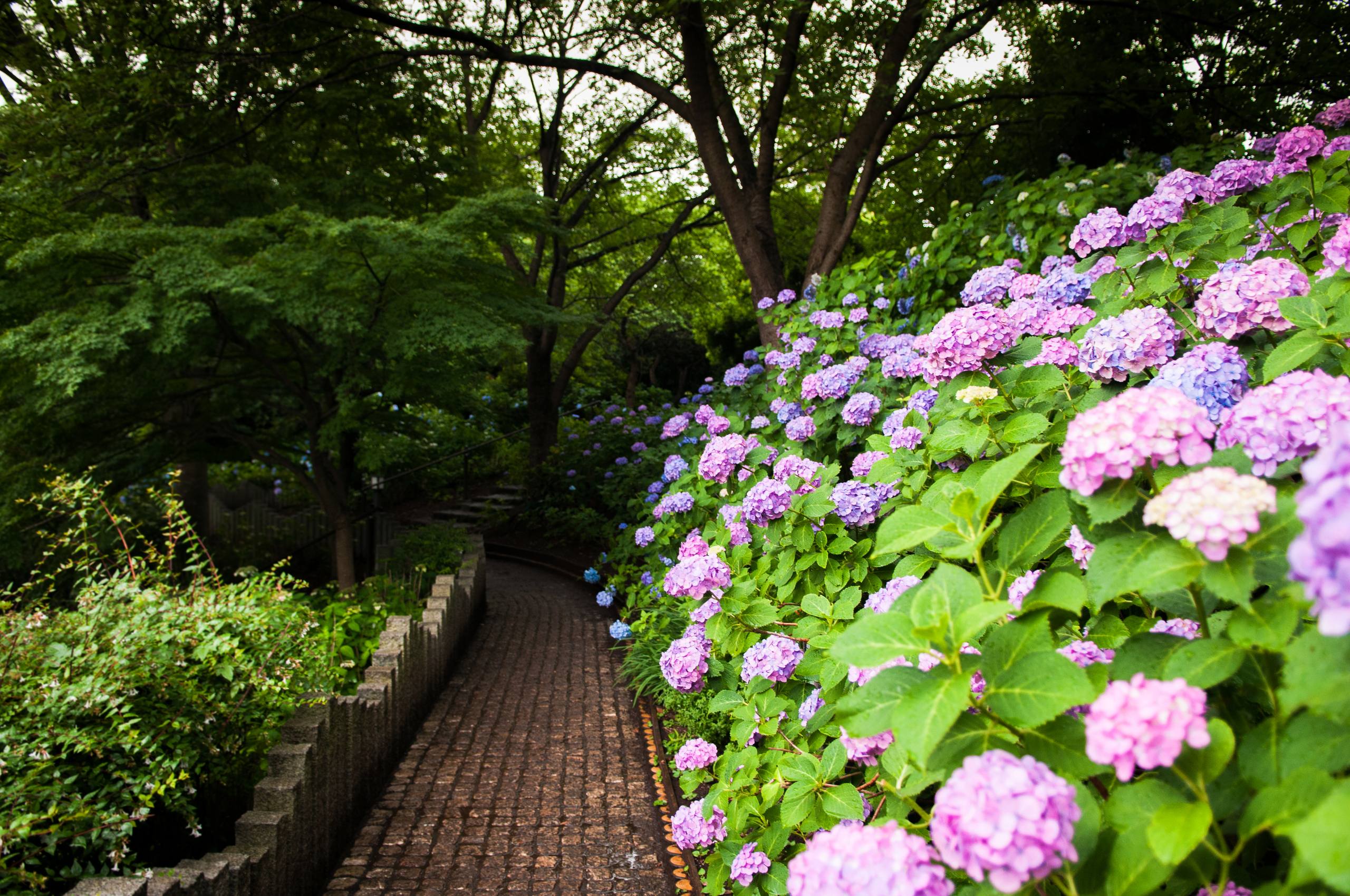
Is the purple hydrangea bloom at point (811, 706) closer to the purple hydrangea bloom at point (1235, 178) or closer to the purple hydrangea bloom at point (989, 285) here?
the purple hydrangea bloom at point (989, 285)

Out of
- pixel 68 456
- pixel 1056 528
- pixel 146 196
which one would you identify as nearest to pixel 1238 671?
pixel 1056 528

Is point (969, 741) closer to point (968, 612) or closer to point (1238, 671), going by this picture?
point (968, 612)

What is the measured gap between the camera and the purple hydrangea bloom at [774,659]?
235cm

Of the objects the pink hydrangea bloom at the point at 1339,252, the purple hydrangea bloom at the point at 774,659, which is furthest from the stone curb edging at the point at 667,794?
the pink hydrangea bloom at the point at 1339,252

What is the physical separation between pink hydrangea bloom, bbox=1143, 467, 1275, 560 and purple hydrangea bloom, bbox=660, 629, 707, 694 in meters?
2.01

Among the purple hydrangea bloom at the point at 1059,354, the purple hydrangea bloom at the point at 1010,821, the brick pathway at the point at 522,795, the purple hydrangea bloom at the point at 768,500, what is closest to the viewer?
the purple hydrangea bloom at the point at 1010,821

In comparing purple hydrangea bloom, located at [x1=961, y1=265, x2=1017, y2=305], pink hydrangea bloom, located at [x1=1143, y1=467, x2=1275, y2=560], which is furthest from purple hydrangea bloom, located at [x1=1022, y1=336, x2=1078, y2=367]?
pink hydrangea bloom, located at [x1=1143, y1=467, x2=1275, y2=560]

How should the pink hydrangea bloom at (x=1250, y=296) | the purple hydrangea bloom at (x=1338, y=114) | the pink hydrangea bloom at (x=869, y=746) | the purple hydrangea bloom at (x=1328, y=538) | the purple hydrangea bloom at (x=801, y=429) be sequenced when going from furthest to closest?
the purple hydrangea bloom at (x=801, y=429) → the purple hydrangea bloom at (x=1338, y=114) → the pink hydrangea bloom at (x=1250, y=296) → the pink hydrangea bloom at (x=869, y=746) → the purple hydrangea bloom at (x=1328, y=538)

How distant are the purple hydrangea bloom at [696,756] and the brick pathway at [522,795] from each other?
1.00m

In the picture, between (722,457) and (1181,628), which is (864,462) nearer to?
(722,457)

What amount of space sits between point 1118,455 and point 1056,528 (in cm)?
27

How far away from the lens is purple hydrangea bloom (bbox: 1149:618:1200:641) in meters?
1.31

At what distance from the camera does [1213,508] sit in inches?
37.7

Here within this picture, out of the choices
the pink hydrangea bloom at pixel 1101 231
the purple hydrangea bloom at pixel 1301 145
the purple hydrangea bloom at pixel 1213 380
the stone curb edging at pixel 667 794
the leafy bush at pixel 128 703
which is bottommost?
the stone curb edging at pixel 667 794
